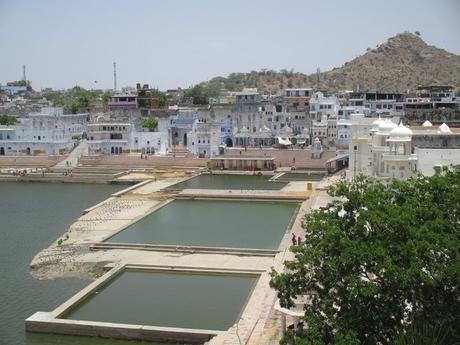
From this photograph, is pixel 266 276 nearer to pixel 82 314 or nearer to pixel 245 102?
pixel 82 314

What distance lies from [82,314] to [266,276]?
14.9ft

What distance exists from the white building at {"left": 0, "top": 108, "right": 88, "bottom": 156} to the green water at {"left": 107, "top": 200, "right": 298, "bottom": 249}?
751 inches

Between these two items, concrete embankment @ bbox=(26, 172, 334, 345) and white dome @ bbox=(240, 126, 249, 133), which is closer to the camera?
concrete embankment @ bbox=(26, 172, 334, 345)

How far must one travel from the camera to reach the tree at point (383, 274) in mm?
8398

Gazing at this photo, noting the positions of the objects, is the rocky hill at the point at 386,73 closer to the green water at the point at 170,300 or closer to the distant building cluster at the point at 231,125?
the distant building cluster at the point at 231,125

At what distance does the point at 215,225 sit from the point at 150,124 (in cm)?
2494

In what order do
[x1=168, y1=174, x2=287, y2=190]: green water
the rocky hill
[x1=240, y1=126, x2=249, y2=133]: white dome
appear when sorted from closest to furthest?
1. [x1=168, y1=174, x2=287, y2=190]: green water
2. [x1=240, y1=126, x2=249, y2=133]: white dome
3. the rocky hill

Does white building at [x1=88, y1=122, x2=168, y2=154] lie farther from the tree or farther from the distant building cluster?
the tree

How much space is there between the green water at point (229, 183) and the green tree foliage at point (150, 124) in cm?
1101

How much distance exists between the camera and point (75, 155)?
41.2 metres

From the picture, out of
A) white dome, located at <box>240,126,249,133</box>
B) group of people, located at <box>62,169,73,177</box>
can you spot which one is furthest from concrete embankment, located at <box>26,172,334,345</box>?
white dome, located at <box>240,126,249,133</box>

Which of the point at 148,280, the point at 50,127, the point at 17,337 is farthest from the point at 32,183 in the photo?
the point at 17,337

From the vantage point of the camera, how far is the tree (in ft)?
27.6

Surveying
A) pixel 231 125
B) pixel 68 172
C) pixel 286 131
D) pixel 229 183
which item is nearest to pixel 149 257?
pixel 229 183
